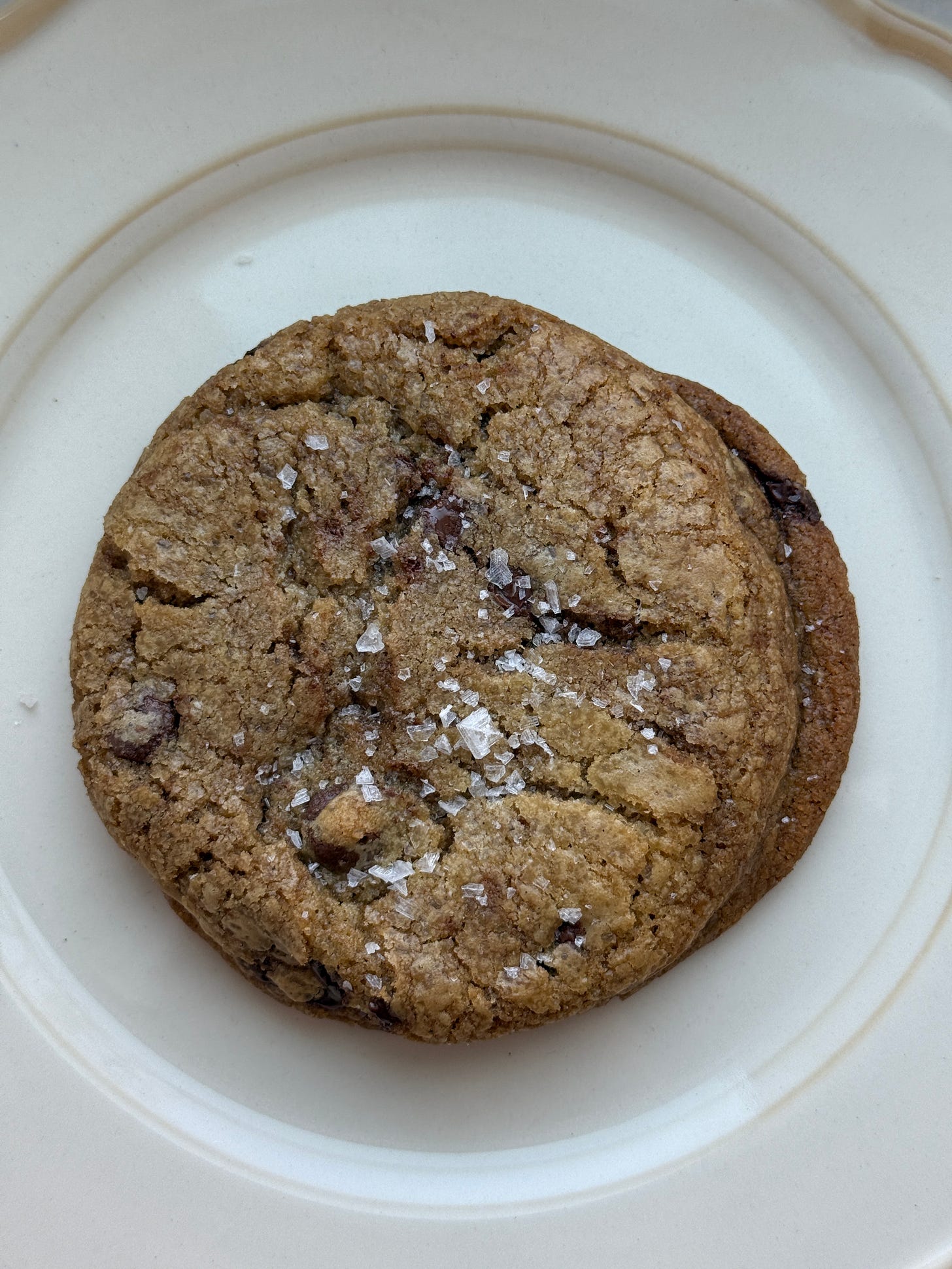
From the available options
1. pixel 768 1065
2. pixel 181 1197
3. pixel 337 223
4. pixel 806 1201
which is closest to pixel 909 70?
pixel 337 223

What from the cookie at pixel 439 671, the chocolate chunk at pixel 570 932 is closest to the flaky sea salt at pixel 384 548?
the cookie at pixel 439 671

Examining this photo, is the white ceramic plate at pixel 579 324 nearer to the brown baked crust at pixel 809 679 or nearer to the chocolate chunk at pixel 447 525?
the brown baked crust at pixel 809 679

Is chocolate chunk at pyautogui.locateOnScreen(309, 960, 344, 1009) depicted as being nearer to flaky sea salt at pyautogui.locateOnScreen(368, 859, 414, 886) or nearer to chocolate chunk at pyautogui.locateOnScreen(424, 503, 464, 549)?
flaky sea salt at pyautogui.locateOnScreen(368, 859, 414, 886)

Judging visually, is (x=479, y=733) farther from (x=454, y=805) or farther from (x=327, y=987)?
(x=327, y=987)

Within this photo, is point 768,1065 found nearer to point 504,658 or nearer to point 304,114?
point 504,658

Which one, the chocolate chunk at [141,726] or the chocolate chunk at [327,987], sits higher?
the chocolate chunk at [141,726]

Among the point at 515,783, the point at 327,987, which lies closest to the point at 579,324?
the point at 515,783
